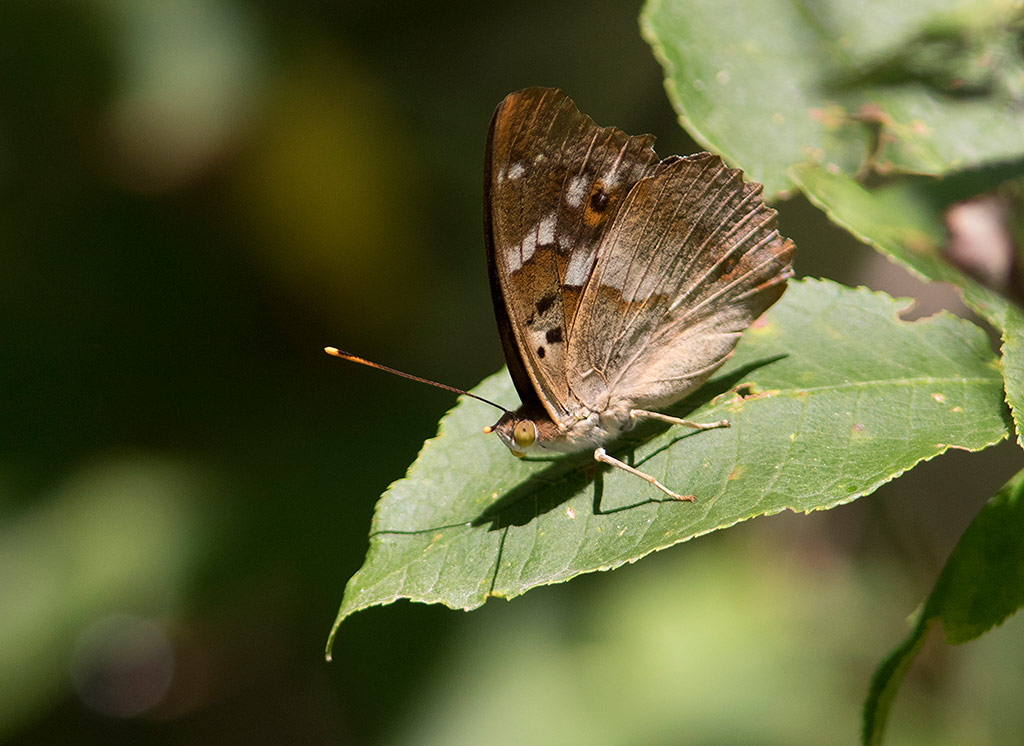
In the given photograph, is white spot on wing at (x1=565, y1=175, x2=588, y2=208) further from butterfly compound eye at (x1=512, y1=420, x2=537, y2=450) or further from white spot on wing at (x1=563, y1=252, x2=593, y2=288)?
butterfly compound eye at (x1=512, y1=420, x2=537, y2=450)

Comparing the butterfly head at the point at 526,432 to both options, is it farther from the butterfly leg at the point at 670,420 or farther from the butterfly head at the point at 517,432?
the butterfly leg at the point at 670,420

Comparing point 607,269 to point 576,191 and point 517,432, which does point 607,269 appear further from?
point 517,432

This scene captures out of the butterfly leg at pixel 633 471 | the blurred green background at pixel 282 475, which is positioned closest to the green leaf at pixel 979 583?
the butterfly leg at pixel 633 471

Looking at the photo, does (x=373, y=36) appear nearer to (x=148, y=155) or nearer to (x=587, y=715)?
(x=148, y=155)

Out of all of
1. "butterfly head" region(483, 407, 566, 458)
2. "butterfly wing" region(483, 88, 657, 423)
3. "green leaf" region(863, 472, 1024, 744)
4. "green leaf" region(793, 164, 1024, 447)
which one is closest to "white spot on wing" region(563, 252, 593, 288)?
"butterfly wing" region(483, 88, 657, 423)

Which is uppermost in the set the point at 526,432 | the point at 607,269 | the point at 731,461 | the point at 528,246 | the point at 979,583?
the point at 528,246

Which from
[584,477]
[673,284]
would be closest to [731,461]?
[584,477]
